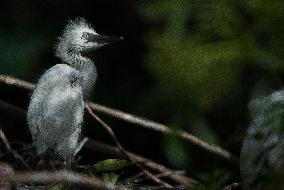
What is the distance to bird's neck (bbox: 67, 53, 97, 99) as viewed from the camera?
3.61m

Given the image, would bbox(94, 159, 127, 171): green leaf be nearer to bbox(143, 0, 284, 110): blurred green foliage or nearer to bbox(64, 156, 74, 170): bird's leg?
bbox(64, 156, 74, 170): bird's leg

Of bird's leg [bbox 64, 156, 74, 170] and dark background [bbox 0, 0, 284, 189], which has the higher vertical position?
dark background [bbox 0, 0, 284, 189]

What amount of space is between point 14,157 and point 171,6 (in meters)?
1.63

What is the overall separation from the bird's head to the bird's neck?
0.7 inches

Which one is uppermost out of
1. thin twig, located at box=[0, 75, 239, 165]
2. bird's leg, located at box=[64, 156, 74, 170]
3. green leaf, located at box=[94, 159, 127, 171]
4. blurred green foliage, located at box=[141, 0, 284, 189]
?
blurred green foliage, located at box=[141, 0, 284, 189]

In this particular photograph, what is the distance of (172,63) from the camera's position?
1.54 m

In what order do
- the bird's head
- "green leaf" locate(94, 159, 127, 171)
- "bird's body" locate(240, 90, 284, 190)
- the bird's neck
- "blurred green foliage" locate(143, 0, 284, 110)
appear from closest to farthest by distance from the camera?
1. "blurred green foliage" locate(143, 0, 284, 110)
2. "bird's body" locate(240, 90, 284, 190)
3. "green leaf" locate(94, 159, 127, 171)
4. the bird's neck
5. the bird's head

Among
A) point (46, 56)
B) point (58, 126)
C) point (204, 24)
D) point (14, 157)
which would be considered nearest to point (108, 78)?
point (46, 56)

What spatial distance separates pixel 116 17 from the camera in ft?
16.8

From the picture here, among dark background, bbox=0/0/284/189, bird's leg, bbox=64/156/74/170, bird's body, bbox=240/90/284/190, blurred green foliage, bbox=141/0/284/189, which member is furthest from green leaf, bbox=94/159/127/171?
blurred green foliage, bbox=141/0/284/189

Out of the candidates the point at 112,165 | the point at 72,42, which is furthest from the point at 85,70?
the point at 112,165

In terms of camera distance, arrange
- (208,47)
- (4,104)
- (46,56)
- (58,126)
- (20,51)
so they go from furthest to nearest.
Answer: (46,56)
(20,51)
(4,104)
(58,126)
(208,47)

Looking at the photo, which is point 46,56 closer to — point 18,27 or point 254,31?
point 18,27

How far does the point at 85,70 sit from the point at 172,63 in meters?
2.19
